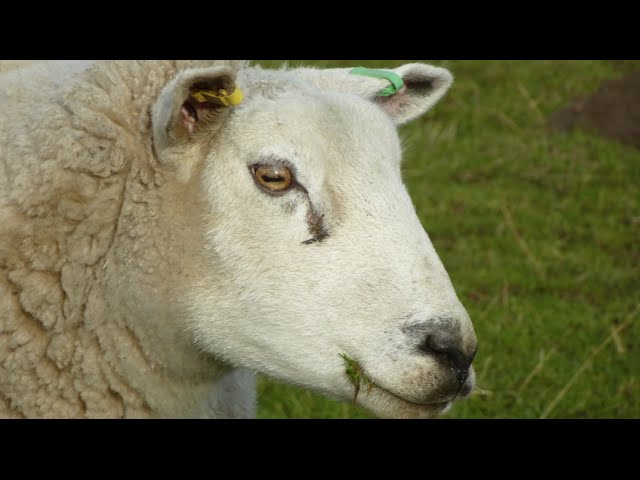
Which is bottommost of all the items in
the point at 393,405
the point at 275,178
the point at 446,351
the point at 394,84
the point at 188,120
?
the point at 393,405

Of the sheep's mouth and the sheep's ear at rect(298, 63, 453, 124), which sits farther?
the sheep's ear at rect(298, 63, 453, 124)

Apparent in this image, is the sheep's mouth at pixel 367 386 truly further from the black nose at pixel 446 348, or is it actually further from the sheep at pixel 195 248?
the black nose at pixel 446 348

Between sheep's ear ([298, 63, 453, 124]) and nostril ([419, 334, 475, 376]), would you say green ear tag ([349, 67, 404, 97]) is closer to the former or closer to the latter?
sheep's ear ([298, 63, 453, 124])

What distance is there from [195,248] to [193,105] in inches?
18.8

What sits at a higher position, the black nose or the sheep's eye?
the sheep's eye

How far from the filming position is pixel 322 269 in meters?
3.08

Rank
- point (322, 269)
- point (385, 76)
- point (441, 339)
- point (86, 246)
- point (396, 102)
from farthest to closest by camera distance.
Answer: point (396, 102)
point (385, 76)
point (86, 246)
point (322, 269)
point (441, 339)

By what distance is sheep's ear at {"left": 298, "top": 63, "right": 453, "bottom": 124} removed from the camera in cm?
373

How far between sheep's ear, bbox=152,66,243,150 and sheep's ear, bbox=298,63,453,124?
0.54 m

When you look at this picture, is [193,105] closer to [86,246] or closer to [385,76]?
[86,246]

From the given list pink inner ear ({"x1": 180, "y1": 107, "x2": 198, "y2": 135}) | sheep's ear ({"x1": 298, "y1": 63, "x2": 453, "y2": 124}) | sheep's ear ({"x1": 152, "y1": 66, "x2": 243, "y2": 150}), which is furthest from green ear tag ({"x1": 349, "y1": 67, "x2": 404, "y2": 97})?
pink inner ear ({"x1": 180, "y1": 107, "x2": 198, "y2": 135})

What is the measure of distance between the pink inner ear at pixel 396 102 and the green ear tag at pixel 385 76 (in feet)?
0.43

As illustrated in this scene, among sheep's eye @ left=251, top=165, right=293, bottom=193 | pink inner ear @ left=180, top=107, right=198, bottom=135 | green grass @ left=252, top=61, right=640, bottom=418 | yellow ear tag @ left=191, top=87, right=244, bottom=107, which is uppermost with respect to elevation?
yellow ear tag @ left=191, top=87, right=244, bottom=107

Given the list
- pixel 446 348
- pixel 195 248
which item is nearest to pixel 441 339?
pixel 446 348
